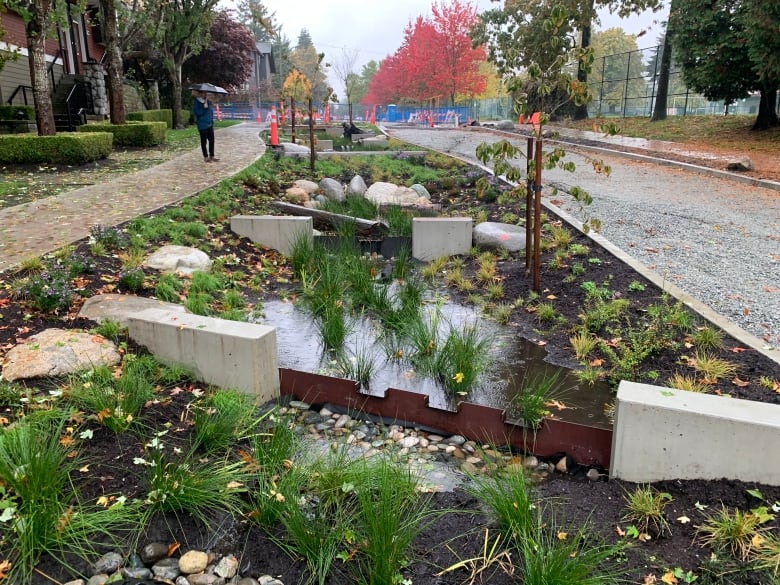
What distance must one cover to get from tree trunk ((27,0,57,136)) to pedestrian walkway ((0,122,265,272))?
255cm

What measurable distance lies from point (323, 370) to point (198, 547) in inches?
92.8

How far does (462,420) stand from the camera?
4016 millimetres

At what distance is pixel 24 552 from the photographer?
7.82 feet

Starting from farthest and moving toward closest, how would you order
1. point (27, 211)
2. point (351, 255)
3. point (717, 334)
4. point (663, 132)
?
point (663, 132) < point (27, 211) < point (351, 255) < point (717, 334)

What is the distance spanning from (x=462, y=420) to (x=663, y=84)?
2138cm

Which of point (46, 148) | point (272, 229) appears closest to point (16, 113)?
point (46, 148)

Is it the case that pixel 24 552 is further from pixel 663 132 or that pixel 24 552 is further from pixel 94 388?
pixel 663 132

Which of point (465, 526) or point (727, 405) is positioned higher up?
point (727, 405)

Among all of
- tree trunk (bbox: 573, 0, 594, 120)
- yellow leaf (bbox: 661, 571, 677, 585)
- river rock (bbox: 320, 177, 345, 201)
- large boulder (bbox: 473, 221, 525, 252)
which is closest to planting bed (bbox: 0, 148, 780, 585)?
yellow leaf (bbox: 661, 571, 677, 585)

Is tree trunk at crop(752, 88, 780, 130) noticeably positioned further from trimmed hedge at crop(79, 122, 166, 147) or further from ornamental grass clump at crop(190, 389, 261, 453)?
ornamental grass clump at crop(190, 389, 261, 453)

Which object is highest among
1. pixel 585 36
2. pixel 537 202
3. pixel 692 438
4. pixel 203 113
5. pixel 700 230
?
pixel 585 36

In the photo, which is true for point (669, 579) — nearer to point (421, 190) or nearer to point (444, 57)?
point (421, 190)

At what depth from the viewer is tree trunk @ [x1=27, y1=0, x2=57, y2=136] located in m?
11.5

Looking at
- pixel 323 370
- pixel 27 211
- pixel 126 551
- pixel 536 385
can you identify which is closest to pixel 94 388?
pixel 126 551
